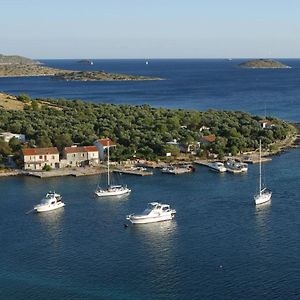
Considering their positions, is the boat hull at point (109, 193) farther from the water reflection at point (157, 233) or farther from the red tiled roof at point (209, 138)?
the red tiled roof at point (209, 138)

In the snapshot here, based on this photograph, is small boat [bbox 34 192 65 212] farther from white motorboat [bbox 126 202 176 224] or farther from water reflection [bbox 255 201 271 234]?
water reflection [bbox 255 201 271 234]

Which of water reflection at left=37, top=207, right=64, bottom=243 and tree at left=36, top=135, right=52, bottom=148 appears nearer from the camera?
water reflection at left=37, top=207, right=64, bottom=243

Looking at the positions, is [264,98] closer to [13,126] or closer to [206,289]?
[13,126]

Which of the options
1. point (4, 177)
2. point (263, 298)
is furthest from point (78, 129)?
point (263, 298)

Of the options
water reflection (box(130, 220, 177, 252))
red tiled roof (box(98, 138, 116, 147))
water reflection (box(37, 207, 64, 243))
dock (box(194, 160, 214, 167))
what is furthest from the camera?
red tiled roof (box(98, 138, 116, 147))

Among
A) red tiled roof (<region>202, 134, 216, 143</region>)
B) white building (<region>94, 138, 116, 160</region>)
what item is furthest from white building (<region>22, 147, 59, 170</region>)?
red tiled roof (<region>202, 134, 216, 143</region>)

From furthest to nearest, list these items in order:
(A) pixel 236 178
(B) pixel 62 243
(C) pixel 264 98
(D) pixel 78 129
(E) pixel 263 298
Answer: (C) pixel 264 98 < (D) pixel 78 129 < (A) pixel 236 178 < (B) pixel 62 243 < (E) pixel 263 298

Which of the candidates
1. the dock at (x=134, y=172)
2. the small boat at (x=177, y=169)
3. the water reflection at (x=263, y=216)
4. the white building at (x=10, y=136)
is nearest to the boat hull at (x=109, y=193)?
the dock at (x=134, y=172)
